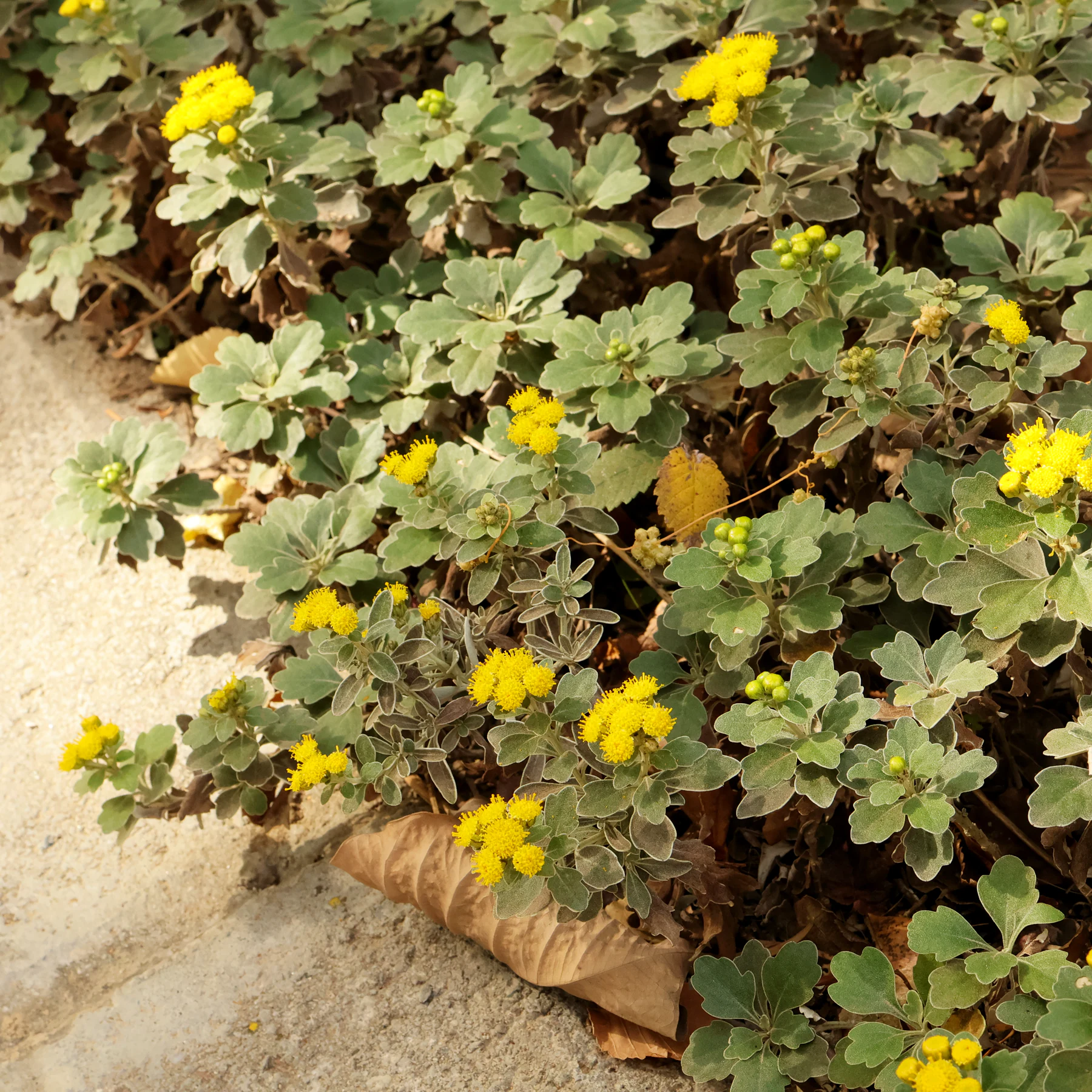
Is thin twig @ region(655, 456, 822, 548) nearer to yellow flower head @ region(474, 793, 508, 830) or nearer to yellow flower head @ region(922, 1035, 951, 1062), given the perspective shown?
yellow flower head @ region(474, 793, 508, 830)

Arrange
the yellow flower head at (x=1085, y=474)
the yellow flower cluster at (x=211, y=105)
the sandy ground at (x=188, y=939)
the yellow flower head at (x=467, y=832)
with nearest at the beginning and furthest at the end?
the yellow flower head at (x=1085, y=474) → the yellow flower head at (x=467, y=832) → the sandy ground at (x=188, y=939) → the yellow flower cluster at (x=211, y=105)

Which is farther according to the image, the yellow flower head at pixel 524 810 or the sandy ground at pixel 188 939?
the sandy ground at pixel 188 939

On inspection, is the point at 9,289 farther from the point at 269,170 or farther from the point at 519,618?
the point at 519,618

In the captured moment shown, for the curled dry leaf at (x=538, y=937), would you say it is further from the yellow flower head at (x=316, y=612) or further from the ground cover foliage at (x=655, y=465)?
the yellow flower head at (x=316, y=612)

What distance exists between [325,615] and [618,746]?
66 centimetres

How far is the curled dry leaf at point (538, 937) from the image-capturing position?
2193 millimetres

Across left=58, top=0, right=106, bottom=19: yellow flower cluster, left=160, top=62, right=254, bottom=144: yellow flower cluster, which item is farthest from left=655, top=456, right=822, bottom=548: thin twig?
left=58, top=0, right=106, bottom=19: yellow flower cluster

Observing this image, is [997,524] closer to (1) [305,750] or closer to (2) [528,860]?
(2) [528,860]

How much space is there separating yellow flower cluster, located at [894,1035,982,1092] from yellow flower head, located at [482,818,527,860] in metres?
0.67

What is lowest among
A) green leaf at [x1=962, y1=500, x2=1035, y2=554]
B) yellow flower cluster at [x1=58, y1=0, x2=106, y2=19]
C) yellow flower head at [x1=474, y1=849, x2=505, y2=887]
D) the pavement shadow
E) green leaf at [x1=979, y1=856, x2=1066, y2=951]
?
green leaf at [x1=979, y1=856, x2=1066, y2=951]

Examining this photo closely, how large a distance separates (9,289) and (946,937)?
12.2ft

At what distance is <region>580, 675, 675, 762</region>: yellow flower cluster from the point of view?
1831 mm

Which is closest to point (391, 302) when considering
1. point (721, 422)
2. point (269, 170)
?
point (269, 170)

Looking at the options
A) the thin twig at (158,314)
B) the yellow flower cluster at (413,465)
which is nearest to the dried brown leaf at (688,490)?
the yellow flower cluster at (413,465)
